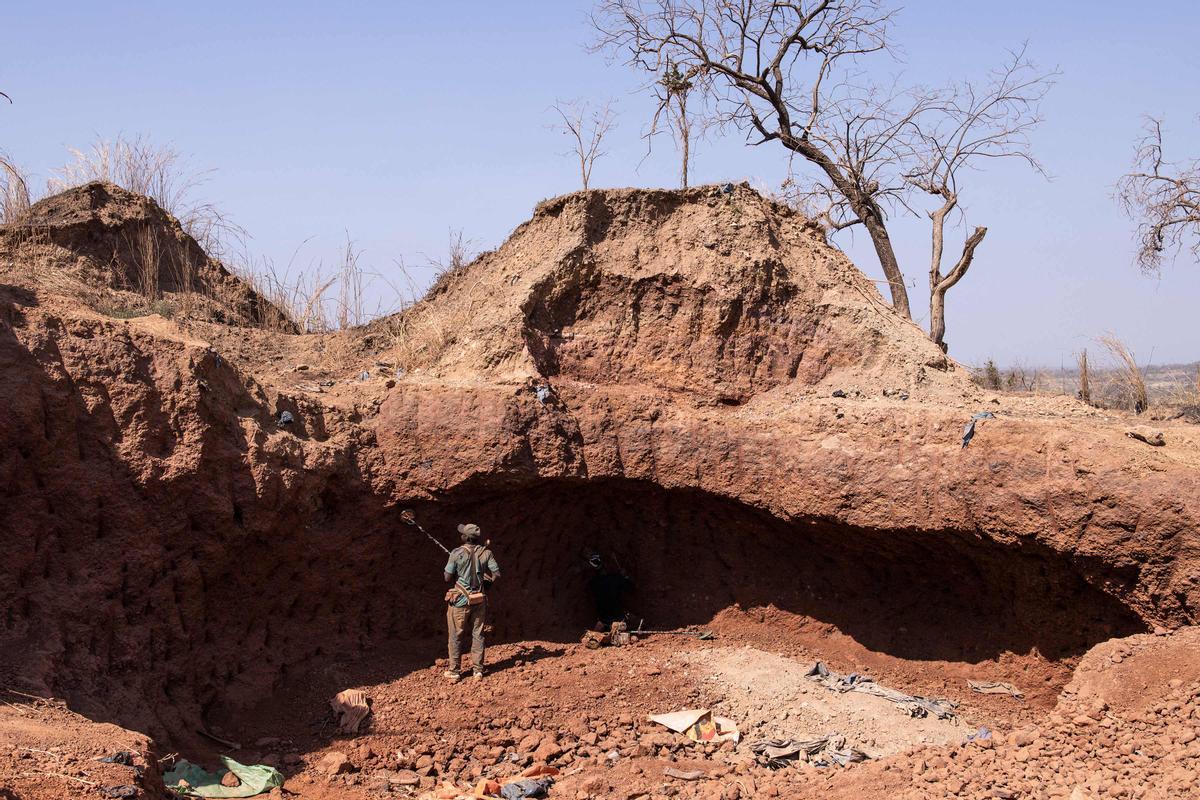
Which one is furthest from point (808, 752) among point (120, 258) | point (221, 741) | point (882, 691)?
point (120, 258)

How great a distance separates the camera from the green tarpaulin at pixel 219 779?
16.3 feet

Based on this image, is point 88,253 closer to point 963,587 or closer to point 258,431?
point 258,431

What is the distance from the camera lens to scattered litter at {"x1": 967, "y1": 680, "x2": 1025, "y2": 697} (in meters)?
6.37

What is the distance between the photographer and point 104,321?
5723 mm

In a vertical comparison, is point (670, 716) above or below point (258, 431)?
below

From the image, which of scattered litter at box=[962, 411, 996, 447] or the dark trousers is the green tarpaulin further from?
scattered litter at box=[962, 411, 996, 447]

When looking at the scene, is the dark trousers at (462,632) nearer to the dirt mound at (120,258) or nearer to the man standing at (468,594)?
the man standing at (468,594)

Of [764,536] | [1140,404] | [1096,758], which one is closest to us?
[1096,758]

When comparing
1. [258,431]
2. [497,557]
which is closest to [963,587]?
[497,557]

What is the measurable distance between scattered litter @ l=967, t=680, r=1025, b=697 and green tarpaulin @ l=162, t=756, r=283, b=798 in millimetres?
4449

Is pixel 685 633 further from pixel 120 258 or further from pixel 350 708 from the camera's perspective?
pixel 120 258

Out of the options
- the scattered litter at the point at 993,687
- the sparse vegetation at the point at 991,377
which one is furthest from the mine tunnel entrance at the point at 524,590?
the sparse vegetation at the point at 991,377

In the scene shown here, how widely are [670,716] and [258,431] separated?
3.24m

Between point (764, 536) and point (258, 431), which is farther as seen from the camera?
point (764, 536)
